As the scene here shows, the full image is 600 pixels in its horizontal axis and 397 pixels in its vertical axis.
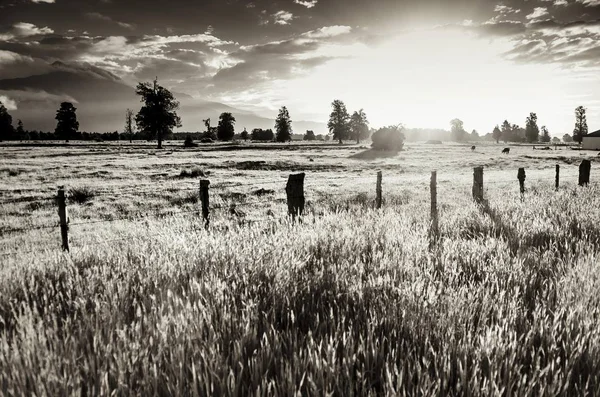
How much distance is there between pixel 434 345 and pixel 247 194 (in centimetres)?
1592

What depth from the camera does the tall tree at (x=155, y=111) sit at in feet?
244

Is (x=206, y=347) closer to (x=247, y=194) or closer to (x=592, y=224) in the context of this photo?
(x=592, y=224)

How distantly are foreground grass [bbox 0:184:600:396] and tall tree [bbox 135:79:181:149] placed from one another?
252ft

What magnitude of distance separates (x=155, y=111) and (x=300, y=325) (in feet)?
266

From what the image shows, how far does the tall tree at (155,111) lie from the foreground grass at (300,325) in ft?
252

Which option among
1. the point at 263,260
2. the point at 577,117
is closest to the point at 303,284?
the point at 263,260

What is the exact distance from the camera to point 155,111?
246 ft

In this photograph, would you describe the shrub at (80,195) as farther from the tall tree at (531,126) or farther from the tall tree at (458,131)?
the tall tree at (458,131)

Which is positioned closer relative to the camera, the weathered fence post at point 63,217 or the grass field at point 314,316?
the grass field at point 314,316

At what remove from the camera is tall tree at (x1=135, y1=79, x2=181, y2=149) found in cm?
7450

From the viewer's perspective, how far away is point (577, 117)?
118562 mm

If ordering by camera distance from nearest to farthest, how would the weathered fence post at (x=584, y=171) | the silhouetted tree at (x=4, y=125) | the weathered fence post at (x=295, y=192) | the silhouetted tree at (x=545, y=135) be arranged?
the weathered fence post at (x=295, y=192), the weathered fence post at (x=584, y=171), the silhouetted tree at (x=4, y=125), the silhouetted tree at (x=545, y=135)

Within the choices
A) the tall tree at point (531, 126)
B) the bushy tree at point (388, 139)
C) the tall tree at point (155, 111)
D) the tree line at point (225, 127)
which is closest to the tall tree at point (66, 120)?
the tree line at point (225, 127)

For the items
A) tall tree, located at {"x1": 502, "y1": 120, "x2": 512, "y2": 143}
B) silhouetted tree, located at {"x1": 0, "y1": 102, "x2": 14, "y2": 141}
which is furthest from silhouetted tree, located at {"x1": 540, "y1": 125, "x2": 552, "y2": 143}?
silhouetted tree, located at {"x1": 0, "y1": 102, "x2": 14, "y2": 141}
